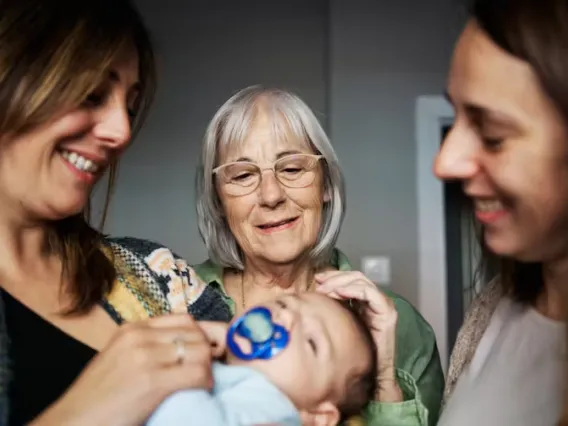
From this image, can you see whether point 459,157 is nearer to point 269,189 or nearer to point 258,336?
point 258,336

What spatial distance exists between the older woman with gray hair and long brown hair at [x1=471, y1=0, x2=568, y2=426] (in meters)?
0.65

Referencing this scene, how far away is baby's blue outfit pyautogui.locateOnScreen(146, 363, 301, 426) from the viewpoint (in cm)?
79

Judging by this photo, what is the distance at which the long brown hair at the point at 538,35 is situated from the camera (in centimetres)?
70

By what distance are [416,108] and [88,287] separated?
1.56 meters

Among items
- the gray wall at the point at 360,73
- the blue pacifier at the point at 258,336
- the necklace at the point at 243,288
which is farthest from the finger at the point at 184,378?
the gray wall at the point at 360,73

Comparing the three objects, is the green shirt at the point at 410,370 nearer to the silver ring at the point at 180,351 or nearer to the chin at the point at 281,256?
the chin at the point at 281,256

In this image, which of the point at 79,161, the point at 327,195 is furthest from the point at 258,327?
the point at 327,195

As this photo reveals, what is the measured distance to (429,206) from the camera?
89.2 inches

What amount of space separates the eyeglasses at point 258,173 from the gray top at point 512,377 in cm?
54

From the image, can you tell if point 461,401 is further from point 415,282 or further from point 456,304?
point 456,304

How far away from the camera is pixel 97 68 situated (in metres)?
0.92

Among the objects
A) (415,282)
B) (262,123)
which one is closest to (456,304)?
(415,282)

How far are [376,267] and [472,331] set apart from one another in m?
1.17

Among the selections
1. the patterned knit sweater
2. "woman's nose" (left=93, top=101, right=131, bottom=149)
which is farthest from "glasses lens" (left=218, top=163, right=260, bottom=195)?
"woman's nose" (left=93, top=101, right=131, bottom=149)
